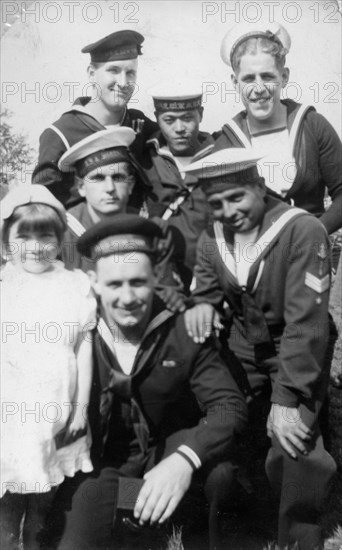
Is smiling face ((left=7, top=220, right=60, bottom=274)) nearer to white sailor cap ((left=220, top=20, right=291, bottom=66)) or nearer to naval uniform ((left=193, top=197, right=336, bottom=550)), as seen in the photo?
naval uniform ((left=193, top=197, right=336, bottom=550))

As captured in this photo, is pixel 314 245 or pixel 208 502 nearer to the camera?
pixel 314 245

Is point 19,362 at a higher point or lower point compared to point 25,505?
higher

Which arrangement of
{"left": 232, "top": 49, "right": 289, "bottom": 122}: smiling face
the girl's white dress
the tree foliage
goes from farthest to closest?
the tree foliage
{"left": 232, "top": 49, "right": 289, "bottom": 122}: smiling face
the girl's white dress

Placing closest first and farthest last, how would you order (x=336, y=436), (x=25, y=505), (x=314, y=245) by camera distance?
(x=314, y=245)
(x=25, y=505)
(x=336, y=436)

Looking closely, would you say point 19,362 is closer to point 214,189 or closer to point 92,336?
point 92,336

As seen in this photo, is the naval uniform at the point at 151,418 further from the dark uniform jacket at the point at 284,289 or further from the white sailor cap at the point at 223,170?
the white sailor cap at the point at 223,170

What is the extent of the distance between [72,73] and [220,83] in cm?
71

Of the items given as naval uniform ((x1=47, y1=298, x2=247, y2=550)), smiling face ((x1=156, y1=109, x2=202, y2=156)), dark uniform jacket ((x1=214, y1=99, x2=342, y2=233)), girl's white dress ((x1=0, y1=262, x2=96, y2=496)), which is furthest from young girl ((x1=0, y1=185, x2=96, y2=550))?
dark uniform jacket ((x1=214, y1=99, x2=342, y2=233))

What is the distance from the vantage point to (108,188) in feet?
10.6

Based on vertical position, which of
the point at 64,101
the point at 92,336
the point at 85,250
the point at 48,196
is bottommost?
the point at 92,336

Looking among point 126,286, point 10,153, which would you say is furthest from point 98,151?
point 126,286

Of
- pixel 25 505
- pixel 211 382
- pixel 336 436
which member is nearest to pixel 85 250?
pixel 211 382

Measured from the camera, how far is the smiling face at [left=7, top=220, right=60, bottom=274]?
322 centimetres

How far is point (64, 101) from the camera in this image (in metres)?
3.41
